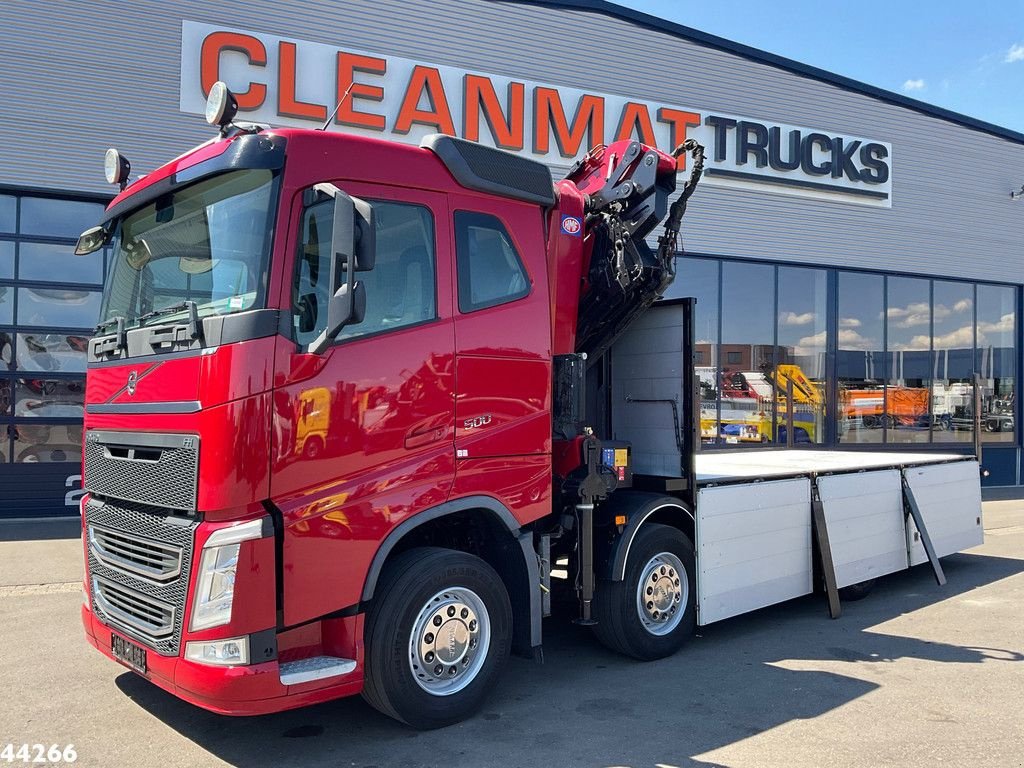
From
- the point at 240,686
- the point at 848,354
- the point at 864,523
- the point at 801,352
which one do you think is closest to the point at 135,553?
the point at 240,686

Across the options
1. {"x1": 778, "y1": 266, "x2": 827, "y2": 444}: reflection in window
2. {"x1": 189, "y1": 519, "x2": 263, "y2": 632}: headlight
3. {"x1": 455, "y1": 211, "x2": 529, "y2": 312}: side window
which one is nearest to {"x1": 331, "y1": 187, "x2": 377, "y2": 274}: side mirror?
{"x1": 455, "y1": 211, "x2": 529, "y2": 312}: side window

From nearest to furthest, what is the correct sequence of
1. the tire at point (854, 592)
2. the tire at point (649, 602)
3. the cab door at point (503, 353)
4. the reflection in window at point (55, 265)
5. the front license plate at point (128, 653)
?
1. the front license plate at point (128, 653)
2. the cab door at point (503, 353)
3. the tire at point (649, 602)
4. the tire at point (854, 592)
5. the reflection in window at point (55, 265)

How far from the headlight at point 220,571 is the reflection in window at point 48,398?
8.84 metres

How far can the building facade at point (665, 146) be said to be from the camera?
37.4 ft

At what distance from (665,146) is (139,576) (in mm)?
12999

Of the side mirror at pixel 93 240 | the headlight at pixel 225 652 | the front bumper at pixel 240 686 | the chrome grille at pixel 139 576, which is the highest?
the side mirror at pixel 93 240

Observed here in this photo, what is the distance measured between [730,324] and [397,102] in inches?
295

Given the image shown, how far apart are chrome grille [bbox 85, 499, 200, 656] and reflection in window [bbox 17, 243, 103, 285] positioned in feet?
27.1

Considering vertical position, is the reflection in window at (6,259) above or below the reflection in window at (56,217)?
below

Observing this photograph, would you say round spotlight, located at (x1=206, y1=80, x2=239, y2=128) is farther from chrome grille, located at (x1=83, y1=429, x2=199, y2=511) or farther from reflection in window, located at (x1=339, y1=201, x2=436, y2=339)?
chrome grille, located at (x1=83, y1=429, x2=199, y2=511)

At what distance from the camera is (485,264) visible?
4.82 metres

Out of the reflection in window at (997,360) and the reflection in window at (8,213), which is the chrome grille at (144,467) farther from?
the reflection in window at (997,360)

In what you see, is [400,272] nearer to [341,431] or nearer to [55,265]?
[341,431]

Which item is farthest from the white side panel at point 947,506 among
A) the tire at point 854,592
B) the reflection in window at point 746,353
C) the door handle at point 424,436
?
the reflection in window at point 746,353
